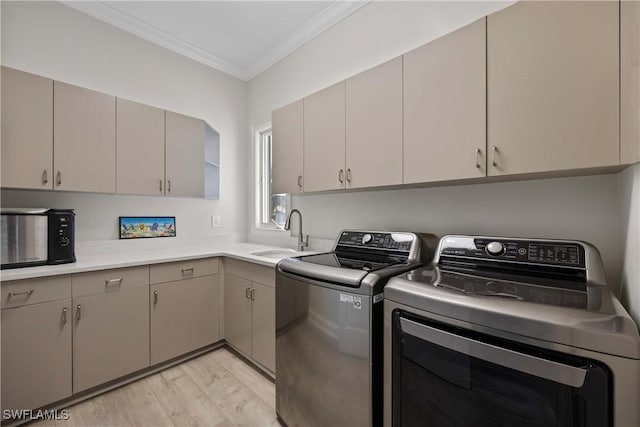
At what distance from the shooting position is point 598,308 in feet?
2.54

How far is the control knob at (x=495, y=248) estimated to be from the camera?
1259mm

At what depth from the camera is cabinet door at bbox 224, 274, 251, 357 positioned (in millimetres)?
2170

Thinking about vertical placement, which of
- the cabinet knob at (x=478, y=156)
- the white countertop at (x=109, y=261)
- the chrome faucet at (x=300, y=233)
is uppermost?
the cabinet knob at (x=478, y=156)

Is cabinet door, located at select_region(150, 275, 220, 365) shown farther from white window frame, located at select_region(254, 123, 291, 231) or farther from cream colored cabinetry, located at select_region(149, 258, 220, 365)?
white window frame, located at select_region(254, 123, 291, 231)

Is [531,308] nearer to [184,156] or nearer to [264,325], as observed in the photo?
[264,325]

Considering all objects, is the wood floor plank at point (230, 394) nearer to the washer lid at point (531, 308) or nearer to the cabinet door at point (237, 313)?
the cabinet door at point (237, 313)

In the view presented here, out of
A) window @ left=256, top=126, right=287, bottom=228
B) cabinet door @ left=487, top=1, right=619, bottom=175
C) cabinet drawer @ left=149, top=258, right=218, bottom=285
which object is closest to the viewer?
cabinet door @ left=487, top=1, right=619, bottom=175

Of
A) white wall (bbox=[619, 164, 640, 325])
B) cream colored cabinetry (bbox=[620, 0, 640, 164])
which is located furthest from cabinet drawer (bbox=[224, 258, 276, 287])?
cream colored cabinetry (bbox=[620, 0, 640, 164])

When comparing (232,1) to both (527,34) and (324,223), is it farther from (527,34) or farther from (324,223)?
(527,34)

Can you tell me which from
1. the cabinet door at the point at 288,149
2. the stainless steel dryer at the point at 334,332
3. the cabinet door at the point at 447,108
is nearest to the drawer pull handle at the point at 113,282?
the stainless steel dryer at the point at 334,332

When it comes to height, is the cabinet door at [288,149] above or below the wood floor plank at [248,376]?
above

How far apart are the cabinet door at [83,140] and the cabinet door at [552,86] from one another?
2.44 meters

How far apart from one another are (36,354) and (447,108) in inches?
103

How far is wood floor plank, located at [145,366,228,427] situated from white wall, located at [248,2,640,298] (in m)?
1.43
